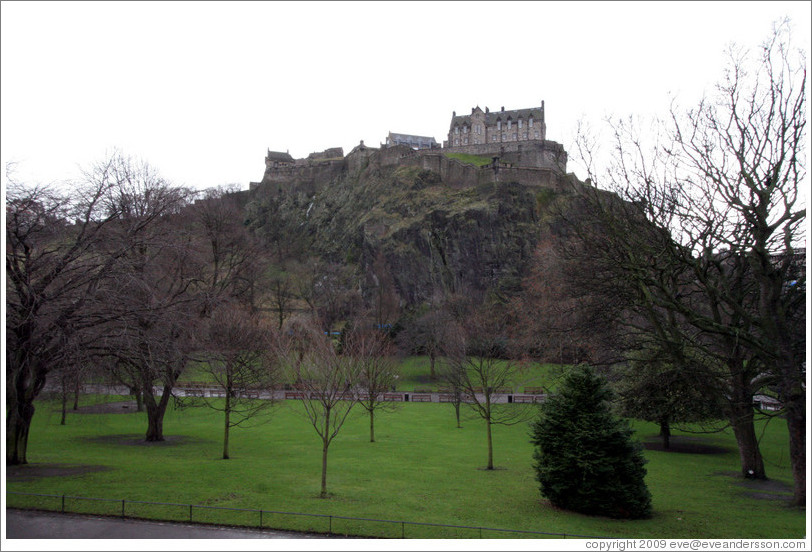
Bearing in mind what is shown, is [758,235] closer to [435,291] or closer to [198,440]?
[198,440]

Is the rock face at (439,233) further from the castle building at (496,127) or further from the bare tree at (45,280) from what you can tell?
the bare tree at (45,280)

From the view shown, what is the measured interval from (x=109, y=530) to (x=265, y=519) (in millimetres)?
2730

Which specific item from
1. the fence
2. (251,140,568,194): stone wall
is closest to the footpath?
the fence

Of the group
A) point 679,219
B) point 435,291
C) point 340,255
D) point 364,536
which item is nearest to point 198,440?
point 364,536

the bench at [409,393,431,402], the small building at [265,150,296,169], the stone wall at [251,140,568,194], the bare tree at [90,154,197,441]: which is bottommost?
the bench at [409,393,431,402]

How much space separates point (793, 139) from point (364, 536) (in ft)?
38.0

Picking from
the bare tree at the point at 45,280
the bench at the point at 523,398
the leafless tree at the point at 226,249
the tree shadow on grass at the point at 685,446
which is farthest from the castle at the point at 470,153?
the bare tree at the point at 45,280

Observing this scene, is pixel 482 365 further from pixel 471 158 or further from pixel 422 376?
pixel 471 158

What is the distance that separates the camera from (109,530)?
10.5 meters

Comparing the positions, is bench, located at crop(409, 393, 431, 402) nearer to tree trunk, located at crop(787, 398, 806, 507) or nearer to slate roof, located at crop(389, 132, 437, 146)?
tree trunk, located at crop(787, 398, 806, 507)

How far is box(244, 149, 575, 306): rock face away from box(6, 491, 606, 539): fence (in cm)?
5298

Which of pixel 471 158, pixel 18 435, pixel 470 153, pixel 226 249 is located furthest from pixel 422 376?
pixel 470 153

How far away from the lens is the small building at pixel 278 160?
4237 inches

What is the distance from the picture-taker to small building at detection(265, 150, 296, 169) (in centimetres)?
10762
